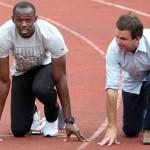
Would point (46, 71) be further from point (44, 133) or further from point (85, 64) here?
point (85, 64)

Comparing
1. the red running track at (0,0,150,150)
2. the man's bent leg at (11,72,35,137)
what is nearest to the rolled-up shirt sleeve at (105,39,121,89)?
the red running track at (0,0,150,150)

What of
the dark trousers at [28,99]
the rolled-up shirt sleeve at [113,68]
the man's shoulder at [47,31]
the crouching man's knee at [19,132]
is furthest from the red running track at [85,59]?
the man's shoulder at [47,31]

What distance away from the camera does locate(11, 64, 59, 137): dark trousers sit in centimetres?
861

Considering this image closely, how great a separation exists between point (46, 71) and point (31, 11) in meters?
0.75

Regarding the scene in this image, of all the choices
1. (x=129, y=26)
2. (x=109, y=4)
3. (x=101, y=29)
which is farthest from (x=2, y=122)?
(x=109, y=4)

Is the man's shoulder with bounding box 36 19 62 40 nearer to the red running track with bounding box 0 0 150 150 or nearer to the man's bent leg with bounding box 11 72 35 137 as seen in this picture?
the man's bent leg with bounding box 11 72 35 137

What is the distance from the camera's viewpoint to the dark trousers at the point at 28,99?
8.61m

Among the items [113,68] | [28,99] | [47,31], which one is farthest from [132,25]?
[28,99]

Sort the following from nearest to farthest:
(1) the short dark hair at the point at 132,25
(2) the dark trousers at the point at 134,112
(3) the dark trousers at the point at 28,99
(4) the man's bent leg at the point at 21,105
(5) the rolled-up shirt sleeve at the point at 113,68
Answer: (1) the short dark hair at the point at 132,25, (5) the rolled-up shirt sleeve at the point at 113,68, (3) the dark trousers at the point at 28,99, (2) the dark trousers at the point at 134,112, (4) the man's bent leg at the point at 21,105

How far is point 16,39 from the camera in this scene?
844 cm

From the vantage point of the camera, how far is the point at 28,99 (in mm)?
9000

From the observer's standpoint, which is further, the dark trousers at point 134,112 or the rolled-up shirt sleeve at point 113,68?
the dark trousers at point 134,112

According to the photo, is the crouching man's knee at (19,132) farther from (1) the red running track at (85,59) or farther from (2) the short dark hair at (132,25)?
(2) the short dark hair at (132,25)

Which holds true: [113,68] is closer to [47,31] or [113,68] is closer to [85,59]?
[47,31]
